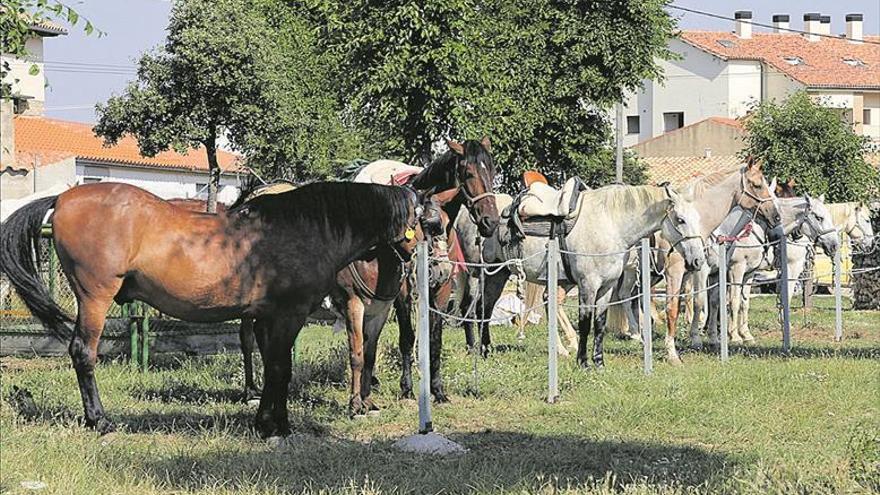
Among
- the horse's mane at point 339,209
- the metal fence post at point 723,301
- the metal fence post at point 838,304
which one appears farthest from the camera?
the metal fence post at point 838,304

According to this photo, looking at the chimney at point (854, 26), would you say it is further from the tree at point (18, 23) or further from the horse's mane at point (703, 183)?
the tree at point (18, 23)

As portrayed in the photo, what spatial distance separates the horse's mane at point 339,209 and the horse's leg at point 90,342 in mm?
1162

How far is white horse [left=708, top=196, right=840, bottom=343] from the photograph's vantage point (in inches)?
682

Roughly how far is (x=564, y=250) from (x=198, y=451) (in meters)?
6.35

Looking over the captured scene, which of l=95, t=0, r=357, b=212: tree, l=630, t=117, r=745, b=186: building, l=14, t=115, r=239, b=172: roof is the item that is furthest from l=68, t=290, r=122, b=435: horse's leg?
l=630, t=117, r=745, b=186: building

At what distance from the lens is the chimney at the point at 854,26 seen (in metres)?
67.9

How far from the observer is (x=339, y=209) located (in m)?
8.88

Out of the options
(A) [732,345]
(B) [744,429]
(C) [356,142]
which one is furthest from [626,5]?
(B) [744,429]

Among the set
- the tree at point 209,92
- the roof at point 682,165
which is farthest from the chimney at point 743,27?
the tree at point 209,92

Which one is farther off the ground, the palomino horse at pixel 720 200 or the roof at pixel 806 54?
the roof at pixel 806 54

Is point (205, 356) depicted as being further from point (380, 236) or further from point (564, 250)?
point (380, 236)

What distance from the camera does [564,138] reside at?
106ft

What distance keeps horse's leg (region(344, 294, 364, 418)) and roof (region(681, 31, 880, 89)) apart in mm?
50602

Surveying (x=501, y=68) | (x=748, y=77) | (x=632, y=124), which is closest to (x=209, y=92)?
(x=501, y=68)
